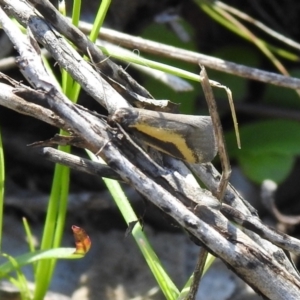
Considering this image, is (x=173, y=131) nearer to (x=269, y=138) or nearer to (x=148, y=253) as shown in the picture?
(x=148, y=253)

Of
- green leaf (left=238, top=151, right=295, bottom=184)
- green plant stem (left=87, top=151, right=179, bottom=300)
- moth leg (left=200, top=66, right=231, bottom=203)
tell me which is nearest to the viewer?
moth leg (left=200, top=66, right=231, bottom=203)

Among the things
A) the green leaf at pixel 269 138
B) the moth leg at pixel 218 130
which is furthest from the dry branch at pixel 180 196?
the green leaf at pixel 269 138

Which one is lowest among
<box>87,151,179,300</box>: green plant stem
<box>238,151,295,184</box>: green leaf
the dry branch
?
<box>238,151,295,184</box>: green leaf

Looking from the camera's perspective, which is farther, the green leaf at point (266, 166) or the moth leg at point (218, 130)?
the green leaf at point (266, 166)

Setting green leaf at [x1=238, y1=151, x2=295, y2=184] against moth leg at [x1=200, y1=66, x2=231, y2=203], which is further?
green leaf at [x1=238, y1=151, x2=295, y2=184]

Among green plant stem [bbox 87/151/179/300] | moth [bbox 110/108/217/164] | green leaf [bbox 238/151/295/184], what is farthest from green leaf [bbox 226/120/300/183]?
moth [bbox 110/108/217/164]

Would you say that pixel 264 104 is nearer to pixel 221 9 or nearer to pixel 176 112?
pixel 221 9

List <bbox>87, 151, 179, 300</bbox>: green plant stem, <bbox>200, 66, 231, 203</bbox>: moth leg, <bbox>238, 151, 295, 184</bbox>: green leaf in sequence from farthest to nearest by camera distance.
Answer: <bbox>238, 151, 295, 184</bbox>: green leaf → <bbox>87, 151, 179, 300</bbox>: green plant stem → <bbox>200, 66, 231, 203</bbox>: moth leg

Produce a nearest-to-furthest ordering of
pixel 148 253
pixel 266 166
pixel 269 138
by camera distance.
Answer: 1. pixel 148 253
2. pixel 266 166
3. pixel 269 138

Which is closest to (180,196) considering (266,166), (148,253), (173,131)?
(173,131)

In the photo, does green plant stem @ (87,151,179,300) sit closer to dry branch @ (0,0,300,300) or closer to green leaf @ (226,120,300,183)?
dry branch @ (0,0,300,300)

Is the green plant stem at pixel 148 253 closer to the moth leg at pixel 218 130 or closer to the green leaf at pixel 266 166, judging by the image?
the moth leg at pixel 218 130

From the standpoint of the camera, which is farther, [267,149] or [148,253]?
[267,149]
